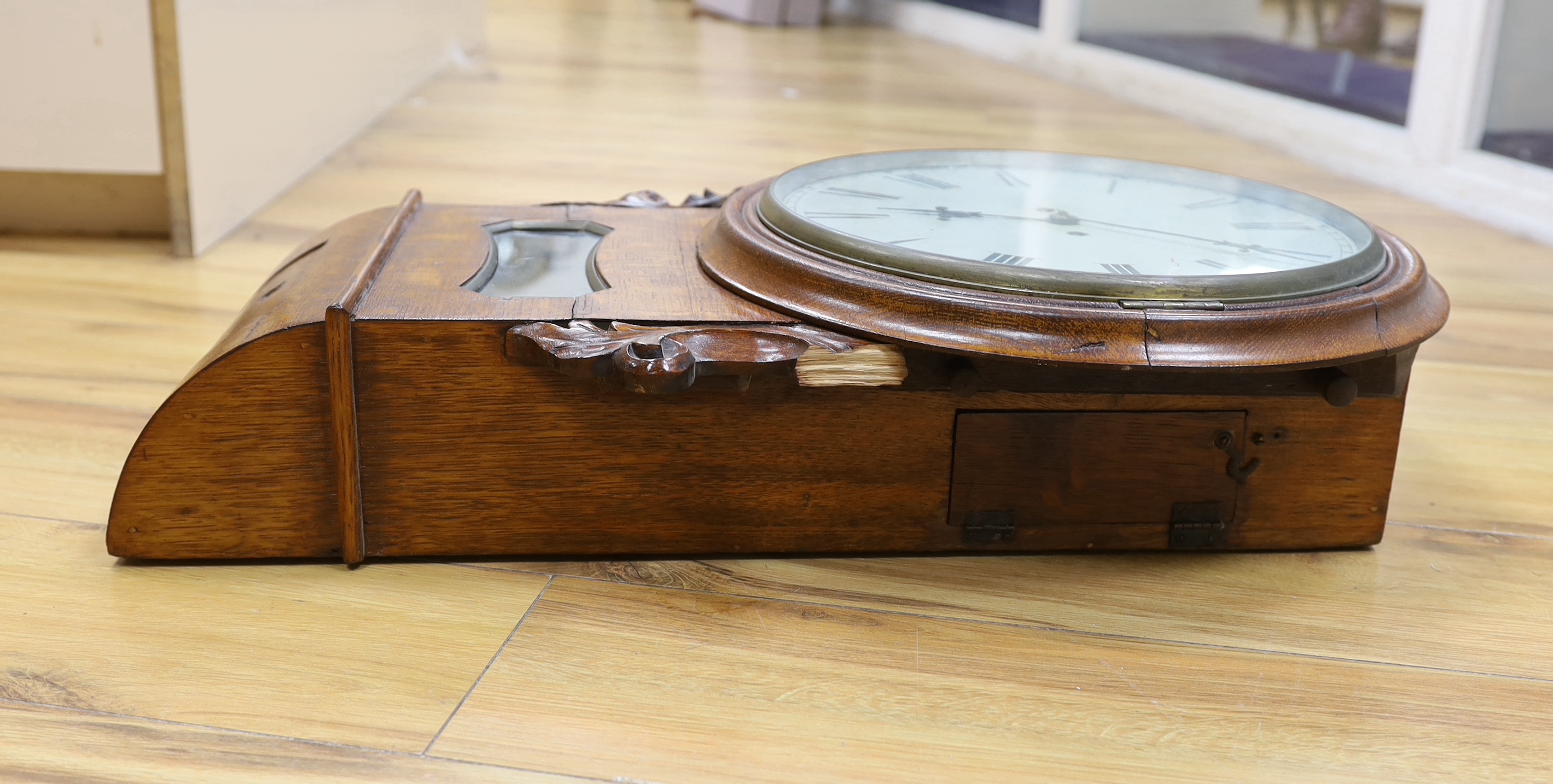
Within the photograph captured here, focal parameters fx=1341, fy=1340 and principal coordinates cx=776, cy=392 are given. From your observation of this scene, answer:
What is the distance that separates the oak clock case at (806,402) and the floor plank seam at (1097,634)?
1.9 inches

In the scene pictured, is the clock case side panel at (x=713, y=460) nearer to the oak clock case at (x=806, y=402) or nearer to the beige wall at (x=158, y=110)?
the oak clock case at (x=806, y=402)

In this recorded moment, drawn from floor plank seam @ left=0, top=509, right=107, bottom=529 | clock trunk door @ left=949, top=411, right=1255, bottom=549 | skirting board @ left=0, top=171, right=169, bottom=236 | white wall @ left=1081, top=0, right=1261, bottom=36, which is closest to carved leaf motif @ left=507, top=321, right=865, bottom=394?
clock trunk door @ left=949, top=411, right=1255, bottom=549

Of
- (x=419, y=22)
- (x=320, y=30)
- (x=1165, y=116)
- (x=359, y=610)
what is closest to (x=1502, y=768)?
(x=359, y=610)

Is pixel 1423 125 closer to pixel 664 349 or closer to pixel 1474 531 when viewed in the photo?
pixel 1474 531

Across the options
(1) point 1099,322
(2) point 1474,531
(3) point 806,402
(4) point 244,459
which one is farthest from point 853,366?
(2) point 1474,531

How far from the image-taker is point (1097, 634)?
3.07ft

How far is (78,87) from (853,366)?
124 cm

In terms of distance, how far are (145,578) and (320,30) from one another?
1435 mm

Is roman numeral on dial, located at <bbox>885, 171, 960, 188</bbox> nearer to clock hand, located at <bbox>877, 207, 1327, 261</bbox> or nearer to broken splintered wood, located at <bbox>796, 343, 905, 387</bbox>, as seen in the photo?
clock hand, located at <bbox>877, 207, 1327, 261</bbox>

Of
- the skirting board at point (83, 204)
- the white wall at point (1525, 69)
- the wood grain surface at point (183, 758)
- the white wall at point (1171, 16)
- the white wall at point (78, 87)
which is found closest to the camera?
the wood grain surface at point (183, 758)

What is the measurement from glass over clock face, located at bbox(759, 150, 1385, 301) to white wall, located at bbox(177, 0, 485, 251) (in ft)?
3.09

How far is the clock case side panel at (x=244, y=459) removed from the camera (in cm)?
93

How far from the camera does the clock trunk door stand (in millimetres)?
990

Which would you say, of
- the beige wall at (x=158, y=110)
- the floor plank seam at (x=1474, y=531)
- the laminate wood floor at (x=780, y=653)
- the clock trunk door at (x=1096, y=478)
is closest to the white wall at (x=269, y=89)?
the beige wall at (x=158, y=110)
